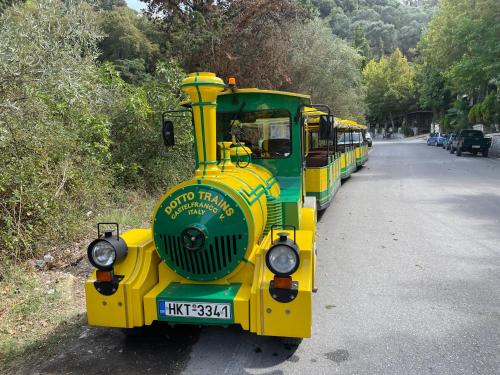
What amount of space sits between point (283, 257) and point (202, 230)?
0.69 m

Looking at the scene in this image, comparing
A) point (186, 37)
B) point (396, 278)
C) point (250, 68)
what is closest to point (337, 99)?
point (250, 68)

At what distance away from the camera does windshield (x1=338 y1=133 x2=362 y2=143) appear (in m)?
16.2

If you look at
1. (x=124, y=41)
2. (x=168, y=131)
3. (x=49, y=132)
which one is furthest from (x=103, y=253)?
(x=124, y=41)

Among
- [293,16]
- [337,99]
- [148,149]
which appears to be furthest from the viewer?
[337,99]

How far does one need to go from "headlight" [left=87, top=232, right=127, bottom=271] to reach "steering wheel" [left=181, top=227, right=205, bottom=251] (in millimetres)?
595

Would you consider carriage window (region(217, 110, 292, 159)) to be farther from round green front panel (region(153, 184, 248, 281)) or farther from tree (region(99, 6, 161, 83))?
tree (region(99, 6, 161, 83))

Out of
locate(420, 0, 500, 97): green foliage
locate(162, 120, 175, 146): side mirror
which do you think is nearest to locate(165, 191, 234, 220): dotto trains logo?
locate(162, 120, 175, 146): side mirror

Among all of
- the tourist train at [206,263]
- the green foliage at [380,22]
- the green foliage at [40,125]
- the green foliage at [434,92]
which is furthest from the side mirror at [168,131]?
the green foliage at [380,22]

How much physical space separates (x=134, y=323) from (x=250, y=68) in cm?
1074

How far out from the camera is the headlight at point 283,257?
3.21 m

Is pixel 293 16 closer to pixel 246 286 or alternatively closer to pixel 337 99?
pixel 337 99

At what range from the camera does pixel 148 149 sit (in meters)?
9.90

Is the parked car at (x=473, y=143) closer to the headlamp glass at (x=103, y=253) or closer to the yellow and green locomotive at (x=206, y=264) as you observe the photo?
the yellow and green locomotive at (x=206, y=264)

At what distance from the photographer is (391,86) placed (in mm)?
58875
